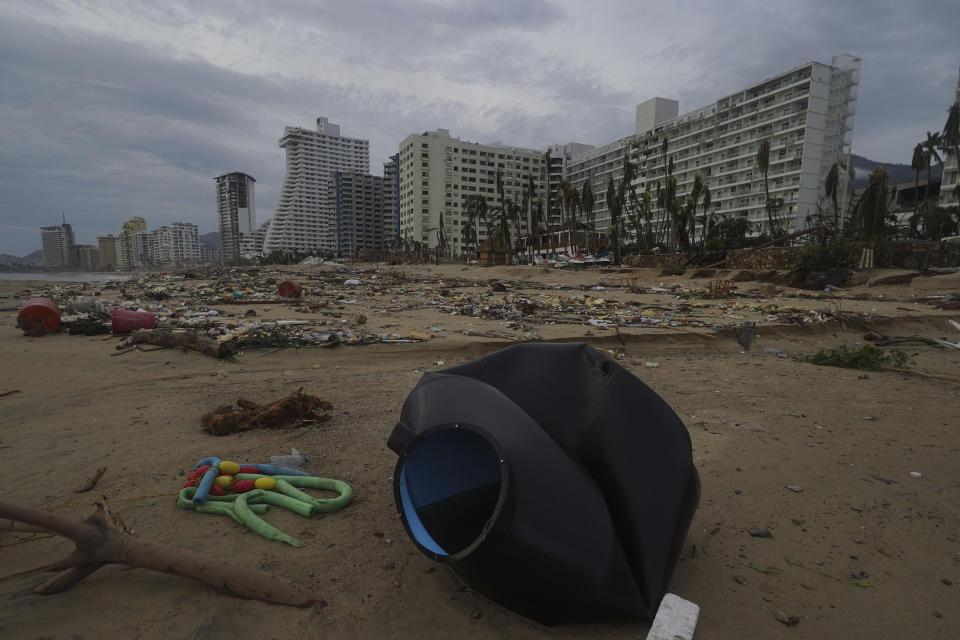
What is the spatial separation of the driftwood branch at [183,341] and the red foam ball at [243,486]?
4135 mm

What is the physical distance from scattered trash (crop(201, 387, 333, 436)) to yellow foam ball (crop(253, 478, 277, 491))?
1068 mm

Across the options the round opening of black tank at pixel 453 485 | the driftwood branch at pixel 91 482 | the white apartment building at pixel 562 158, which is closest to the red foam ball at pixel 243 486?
the driftwood branch at pixel 91 482

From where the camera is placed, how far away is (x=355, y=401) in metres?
4.27

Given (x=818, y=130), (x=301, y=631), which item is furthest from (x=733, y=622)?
(x=818, y=130)

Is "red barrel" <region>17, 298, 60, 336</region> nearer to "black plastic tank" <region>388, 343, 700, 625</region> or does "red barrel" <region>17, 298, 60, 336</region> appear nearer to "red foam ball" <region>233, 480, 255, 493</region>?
"red foam ball" <region>233, 480, 255, 493</region>

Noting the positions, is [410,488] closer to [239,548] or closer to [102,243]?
[239,548]

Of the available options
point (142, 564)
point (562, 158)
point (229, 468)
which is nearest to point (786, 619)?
point (142, 564)

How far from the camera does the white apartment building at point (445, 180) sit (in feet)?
266

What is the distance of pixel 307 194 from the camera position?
112250 mm

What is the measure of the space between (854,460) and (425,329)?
6322mm

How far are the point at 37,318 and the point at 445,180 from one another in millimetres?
79626

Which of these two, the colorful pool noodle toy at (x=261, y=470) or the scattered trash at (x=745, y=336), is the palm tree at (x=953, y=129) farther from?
the colorful pool noodle toy at (x=261, y=470)

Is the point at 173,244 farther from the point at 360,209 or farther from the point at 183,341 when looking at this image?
the point at 183,341

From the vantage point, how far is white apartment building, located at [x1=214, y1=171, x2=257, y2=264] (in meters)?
126
